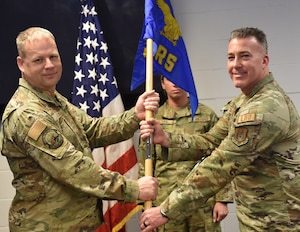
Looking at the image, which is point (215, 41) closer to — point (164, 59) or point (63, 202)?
point (164, 59)

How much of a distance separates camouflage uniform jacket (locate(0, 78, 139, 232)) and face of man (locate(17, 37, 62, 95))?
5 centimetres

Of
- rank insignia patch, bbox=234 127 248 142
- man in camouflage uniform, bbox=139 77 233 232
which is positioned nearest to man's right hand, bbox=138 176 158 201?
rank insignia patch, bbox=234 127 248 142

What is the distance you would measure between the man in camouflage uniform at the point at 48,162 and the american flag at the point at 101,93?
1.00 metres

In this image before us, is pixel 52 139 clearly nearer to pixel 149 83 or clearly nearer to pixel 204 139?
pixel 149 83

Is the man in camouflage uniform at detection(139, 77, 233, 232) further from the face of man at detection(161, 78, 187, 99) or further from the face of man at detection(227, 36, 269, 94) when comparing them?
the face of man at detection(227, 36, 269, 94)

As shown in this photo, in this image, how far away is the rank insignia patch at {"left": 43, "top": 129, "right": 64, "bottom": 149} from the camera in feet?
6.64

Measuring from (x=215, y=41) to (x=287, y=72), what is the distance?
61 cm

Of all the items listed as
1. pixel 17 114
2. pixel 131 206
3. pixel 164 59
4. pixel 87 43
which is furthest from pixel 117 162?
pixel 17 114

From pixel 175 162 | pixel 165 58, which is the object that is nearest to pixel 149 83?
pixel 165 58

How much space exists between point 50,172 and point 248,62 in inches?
41.9

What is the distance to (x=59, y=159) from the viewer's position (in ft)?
6.68

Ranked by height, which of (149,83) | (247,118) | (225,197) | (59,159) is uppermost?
(149,83)

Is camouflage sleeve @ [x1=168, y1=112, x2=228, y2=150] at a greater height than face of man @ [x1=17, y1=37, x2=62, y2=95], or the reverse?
face of man @ [x1=17, y1=37, x2=62, y2=95]

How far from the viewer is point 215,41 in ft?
11.8
